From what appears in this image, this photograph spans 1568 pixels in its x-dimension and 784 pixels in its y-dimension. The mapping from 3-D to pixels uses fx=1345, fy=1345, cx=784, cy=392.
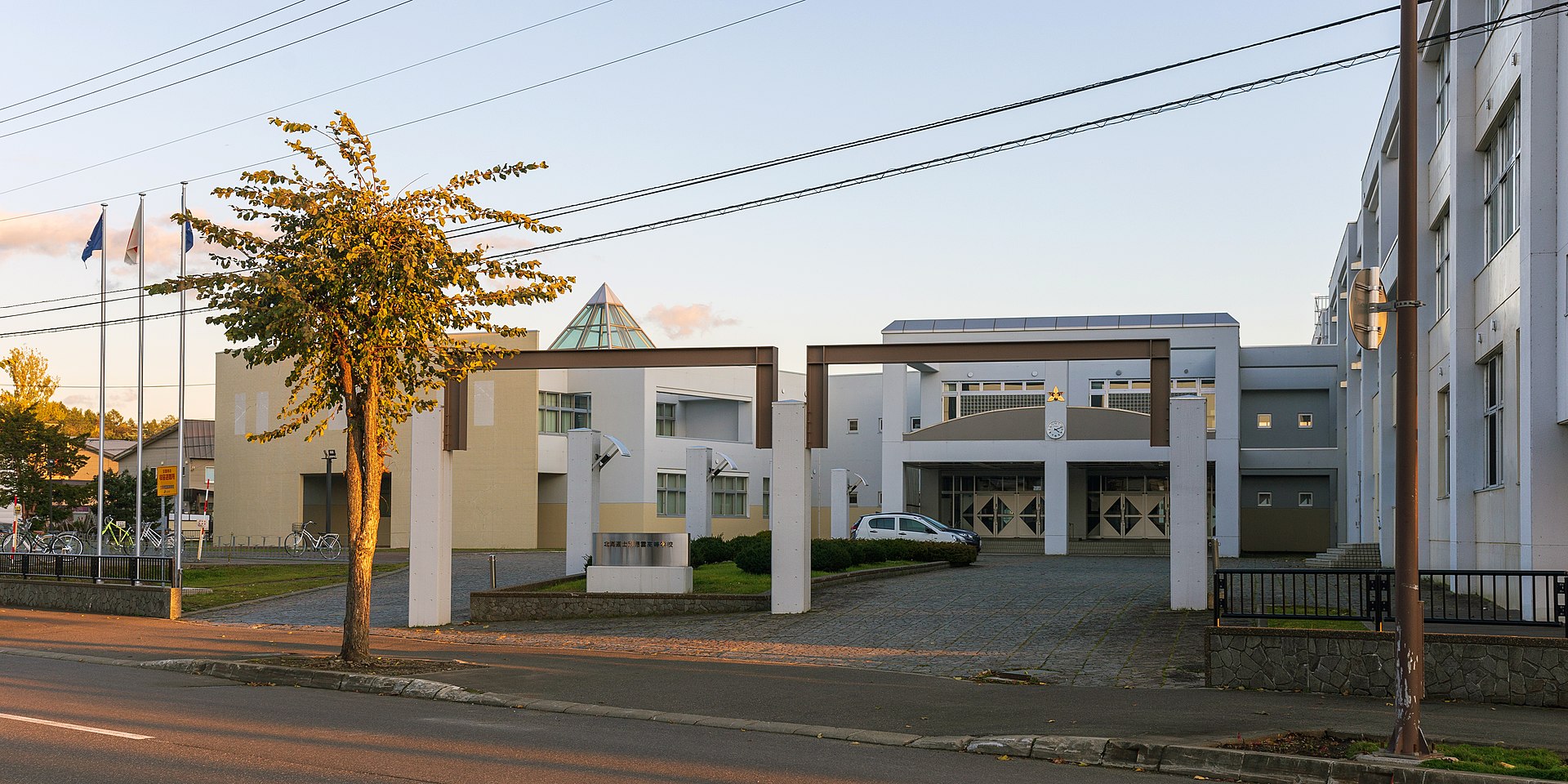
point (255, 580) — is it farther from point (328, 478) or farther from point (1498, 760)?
point (1498, 760)

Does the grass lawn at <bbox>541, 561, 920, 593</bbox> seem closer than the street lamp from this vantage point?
Yes

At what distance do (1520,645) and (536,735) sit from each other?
30.8 ft

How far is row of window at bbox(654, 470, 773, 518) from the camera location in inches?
2223

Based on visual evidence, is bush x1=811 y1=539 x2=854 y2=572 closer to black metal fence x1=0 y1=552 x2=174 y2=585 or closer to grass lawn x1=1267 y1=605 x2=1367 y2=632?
black metal fence x1=0 y1=552 x2=174 y2=585

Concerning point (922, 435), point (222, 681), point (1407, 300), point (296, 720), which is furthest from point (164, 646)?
point (922, 435)

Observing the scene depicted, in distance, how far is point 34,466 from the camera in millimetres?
49812

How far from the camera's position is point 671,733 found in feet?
38.0

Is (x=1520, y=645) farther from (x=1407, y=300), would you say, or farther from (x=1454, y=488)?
(x=1454, y=488)

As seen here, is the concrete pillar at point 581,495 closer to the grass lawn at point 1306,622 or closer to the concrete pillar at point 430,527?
the concrete pillar at point 430,527

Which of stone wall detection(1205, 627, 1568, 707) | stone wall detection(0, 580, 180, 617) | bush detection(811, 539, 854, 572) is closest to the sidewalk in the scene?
stone wall detection(1205, 627, 1568, 707)

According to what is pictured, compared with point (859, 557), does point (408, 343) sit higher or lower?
higher

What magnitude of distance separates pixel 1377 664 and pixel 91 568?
23900mm

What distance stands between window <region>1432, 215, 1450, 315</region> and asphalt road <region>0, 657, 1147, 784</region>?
2166 centimetres

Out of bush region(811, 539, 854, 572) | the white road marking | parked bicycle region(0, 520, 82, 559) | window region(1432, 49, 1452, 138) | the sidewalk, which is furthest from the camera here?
parked bicycle region(0, 520, 82, 559)
